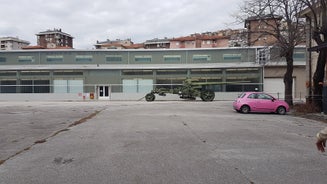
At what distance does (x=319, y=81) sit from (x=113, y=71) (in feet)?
106

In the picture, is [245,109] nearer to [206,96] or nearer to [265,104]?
[265,104]

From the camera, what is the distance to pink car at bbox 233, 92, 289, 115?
72.0 feet

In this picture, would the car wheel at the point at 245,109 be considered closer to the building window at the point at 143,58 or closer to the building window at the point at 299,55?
the building window at the point at 299,55

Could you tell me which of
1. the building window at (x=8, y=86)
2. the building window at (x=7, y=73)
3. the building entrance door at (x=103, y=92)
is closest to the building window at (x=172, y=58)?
the building entrance door at (x=103, y=92)

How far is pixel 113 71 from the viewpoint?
49656 millimetres

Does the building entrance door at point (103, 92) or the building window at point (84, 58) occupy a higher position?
the building window at point (84, 58)

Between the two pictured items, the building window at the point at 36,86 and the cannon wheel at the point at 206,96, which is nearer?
the cannon wheel at the point at 206,96

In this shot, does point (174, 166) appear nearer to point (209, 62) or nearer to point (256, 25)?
point (256, 25)

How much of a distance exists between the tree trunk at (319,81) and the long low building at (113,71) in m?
25.3

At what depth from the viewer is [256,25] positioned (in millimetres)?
25406

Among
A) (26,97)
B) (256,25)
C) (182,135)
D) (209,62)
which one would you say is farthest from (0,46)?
(182,135)

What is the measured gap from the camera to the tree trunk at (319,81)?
22016mm

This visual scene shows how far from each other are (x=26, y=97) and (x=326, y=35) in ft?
134

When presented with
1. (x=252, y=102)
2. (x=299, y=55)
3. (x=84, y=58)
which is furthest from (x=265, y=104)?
(x=84, y=58)
